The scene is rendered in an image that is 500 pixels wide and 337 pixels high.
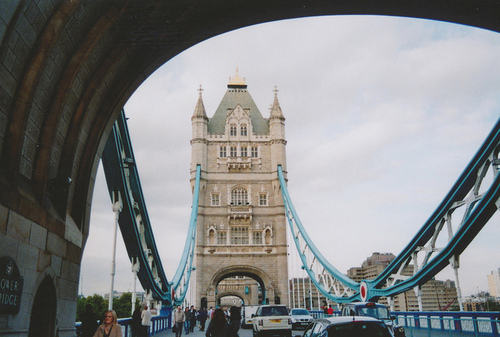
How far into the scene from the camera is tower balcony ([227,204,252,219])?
166 ft

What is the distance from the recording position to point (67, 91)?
24.4ft

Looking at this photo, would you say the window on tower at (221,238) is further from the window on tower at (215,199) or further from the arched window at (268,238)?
the arched window at (268,238)

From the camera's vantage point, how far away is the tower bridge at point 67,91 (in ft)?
20.5

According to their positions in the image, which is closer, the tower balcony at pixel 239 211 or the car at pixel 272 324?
the car at pixel 272 324

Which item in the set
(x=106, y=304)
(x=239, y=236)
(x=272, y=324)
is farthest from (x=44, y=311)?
(x=106, y=304)

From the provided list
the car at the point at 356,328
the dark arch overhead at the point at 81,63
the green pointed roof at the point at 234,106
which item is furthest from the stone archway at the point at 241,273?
the car at the point at 356,328

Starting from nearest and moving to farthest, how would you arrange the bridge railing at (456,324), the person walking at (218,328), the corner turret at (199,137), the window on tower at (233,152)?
the person walking at (218,328) < the bridge railing at (456,324) < the corner turret at (199,137) < the window on tower at (233,152)

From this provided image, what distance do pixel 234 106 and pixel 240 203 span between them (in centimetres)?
1313

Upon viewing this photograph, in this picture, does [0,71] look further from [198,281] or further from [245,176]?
[245,176]

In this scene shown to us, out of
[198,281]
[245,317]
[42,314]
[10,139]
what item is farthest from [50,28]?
[198,281]

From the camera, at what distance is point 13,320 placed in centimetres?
613

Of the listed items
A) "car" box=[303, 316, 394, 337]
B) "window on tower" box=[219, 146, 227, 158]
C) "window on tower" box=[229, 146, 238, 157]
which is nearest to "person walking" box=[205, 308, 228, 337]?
"car" box=[303, 316, 394, 337]

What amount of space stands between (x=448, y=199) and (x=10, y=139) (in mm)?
16377

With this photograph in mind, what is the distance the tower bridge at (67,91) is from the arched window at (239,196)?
42986mm
